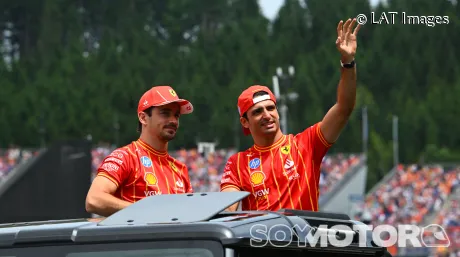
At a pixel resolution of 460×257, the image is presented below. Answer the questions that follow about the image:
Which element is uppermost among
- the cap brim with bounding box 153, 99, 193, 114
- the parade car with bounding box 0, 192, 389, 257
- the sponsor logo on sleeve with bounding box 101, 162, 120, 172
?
the cap brim with bounding box 153, 99, 193, 114

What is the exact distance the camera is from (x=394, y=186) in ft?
185

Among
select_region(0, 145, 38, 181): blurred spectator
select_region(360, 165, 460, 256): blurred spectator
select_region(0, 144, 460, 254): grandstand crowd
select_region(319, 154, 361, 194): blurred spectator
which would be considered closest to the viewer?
select_region(360, 165, 460, 256): blurred spectator

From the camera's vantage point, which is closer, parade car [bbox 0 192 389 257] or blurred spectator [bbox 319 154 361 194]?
parade car [bbox 0 192 389 257]

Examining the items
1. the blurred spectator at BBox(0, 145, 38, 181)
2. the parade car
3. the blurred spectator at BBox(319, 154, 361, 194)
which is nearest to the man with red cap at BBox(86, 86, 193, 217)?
the parade car

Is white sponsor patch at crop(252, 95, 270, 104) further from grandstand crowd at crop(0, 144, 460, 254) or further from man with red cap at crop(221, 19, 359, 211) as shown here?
grandstand crowd at crop(0, 144, 460, 254)

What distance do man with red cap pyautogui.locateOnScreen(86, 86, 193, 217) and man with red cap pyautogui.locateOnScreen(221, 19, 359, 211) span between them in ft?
0.92

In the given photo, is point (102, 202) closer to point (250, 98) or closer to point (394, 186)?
point (250, 98)

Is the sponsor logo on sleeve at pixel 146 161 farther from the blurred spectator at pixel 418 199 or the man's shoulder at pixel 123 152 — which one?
the blurred spectator at pixel 418 199

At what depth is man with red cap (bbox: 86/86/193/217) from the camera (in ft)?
18.7

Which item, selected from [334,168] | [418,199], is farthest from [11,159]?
[418,199]

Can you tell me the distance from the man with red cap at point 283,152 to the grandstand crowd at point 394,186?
34454mm

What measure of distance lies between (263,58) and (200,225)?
116 m

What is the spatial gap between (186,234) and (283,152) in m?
2.31

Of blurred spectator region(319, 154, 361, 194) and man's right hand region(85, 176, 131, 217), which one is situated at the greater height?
man's right hand region(85, 176, 131, 217)
